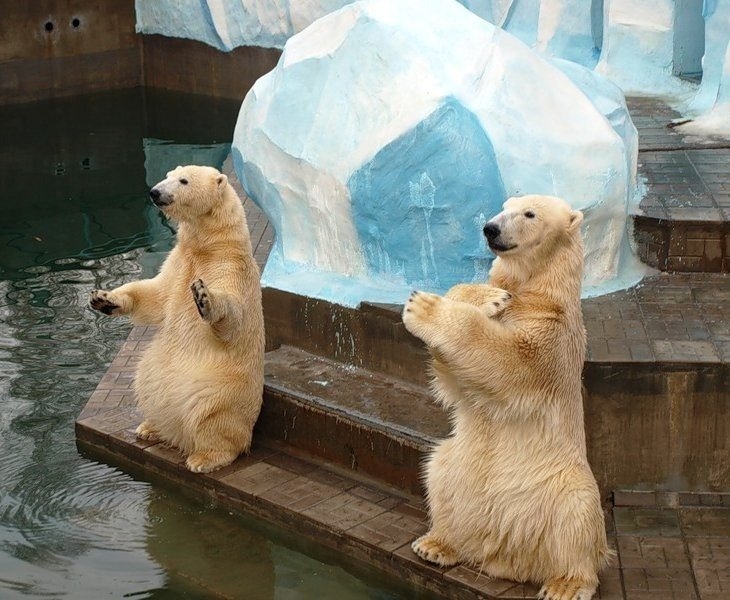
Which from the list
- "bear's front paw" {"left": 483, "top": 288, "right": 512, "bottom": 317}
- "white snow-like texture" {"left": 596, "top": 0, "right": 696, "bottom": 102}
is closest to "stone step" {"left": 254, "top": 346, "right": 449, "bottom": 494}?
"bear's front paw" {"left": 483, "top": 288, "right": 512, "bottom": 317}

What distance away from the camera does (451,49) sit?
6199 millimetres

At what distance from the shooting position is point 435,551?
466 cm

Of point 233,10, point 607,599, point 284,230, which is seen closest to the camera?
point 607,599

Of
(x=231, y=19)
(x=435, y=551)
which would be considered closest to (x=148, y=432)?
(x=435, y=551)

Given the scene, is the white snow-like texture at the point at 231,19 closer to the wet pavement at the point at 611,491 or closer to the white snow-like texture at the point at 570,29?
the white snow-like texture at the point at 570,29

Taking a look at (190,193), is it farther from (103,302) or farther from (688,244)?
(688,244)

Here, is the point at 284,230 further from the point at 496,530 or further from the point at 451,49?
the point at 496,530

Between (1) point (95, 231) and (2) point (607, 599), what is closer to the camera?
(2) point (607, 599)

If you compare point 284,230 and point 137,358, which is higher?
point 284,230

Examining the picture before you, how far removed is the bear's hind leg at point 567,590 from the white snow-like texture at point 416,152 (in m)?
1.83

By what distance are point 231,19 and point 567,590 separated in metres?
11.5

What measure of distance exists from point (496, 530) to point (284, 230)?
2492mm

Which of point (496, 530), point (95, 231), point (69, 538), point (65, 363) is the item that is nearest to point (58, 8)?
point (95, 231)

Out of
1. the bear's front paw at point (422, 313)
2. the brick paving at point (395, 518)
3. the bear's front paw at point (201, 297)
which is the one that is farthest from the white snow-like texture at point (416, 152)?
the bear's front paw at point (422, 313)
